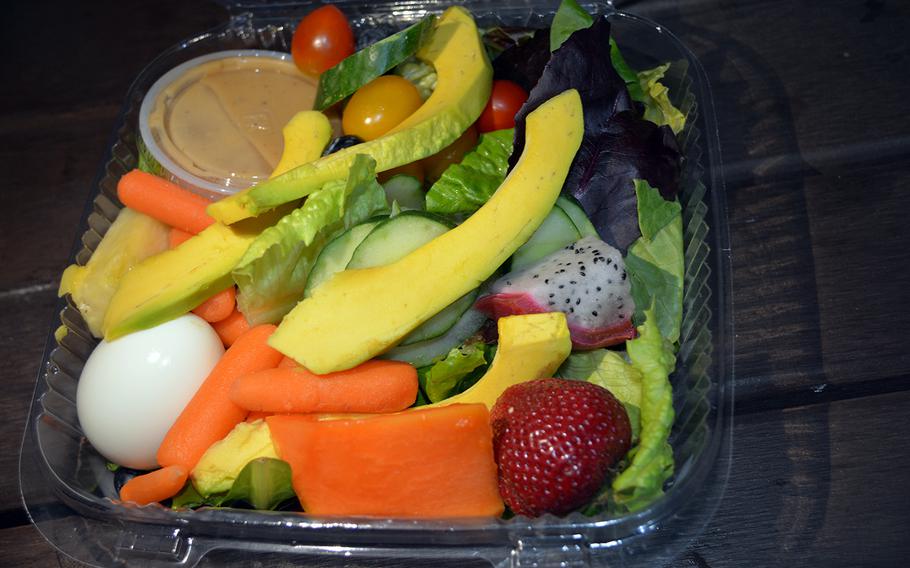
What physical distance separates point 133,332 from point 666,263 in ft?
3.67

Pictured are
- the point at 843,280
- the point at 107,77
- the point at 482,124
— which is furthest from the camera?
the point at 107,77

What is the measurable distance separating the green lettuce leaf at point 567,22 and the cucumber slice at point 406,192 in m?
0.49

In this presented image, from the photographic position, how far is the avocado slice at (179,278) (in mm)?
1754

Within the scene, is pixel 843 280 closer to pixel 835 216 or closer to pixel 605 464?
pixel 835 216

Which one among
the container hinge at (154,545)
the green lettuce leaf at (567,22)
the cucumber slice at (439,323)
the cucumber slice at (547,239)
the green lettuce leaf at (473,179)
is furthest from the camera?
the green lettuce leaf at (567,22)

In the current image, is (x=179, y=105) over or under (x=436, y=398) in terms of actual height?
over

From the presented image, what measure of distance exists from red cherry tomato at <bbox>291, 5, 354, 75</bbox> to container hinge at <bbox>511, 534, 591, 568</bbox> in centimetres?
133

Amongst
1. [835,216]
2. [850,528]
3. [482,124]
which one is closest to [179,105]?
[482,124]

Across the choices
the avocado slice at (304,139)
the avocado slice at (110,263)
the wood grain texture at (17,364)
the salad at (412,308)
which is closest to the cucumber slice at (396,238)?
the salad at (412,308)

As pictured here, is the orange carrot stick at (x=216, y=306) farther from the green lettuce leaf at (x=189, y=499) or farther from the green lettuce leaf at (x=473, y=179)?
the green lettuce leaf at (x=473, y=179)

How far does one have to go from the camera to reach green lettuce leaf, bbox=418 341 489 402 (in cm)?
171

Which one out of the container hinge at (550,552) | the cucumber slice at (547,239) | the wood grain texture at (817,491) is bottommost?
the wood grain texture at (817,491)

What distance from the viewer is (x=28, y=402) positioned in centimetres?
202

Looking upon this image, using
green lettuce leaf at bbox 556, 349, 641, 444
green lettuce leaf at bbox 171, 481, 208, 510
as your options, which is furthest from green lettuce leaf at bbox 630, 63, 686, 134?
green lettuce leaf at bbox 171, 481, 208, 510
